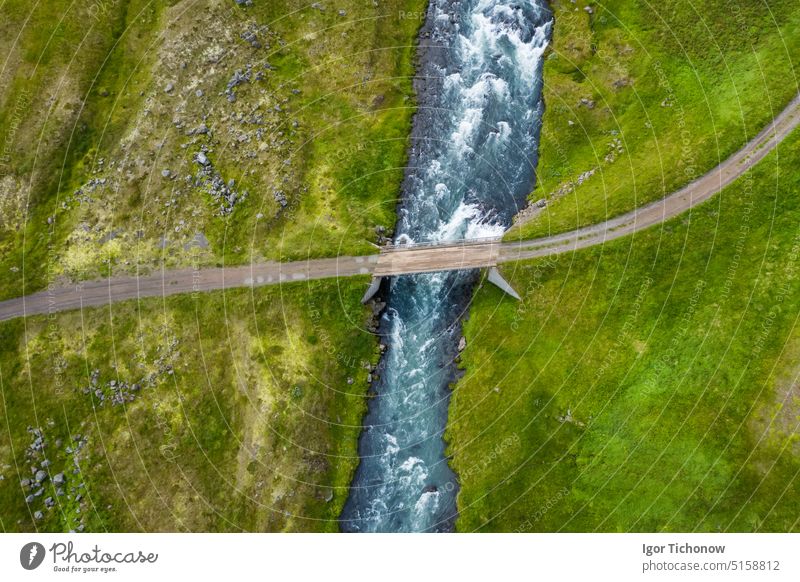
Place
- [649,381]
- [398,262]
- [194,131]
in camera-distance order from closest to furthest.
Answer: [649,381] → [398,262] → [194,131]

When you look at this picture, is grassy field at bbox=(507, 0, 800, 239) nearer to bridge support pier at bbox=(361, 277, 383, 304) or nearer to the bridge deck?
the bridge deck

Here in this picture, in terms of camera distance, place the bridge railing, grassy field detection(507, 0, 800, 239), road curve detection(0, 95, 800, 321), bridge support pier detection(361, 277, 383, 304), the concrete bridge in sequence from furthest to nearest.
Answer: bridge support pier detection(361, 277, 383, 304) → the bridge railing → the concrete bridge → grassy field detection(507, 0, 800, 239) → road curve detection(0, 95, 800, 321)

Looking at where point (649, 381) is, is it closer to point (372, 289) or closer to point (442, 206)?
point (442, 206)

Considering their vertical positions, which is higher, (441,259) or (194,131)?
(194,131)

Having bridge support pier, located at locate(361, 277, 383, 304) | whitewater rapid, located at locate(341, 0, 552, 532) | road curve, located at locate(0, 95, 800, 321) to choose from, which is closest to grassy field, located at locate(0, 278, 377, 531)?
bridge support pier, located at locate(361, 277, 383, 304)

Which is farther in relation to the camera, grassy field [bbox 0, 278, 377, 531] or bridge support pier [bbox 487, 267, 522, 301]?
bridge support pier [bbox 487, 267, 522, 301]
